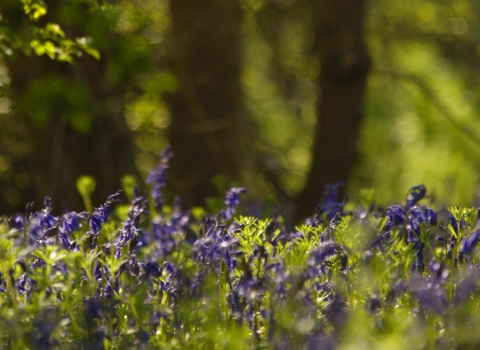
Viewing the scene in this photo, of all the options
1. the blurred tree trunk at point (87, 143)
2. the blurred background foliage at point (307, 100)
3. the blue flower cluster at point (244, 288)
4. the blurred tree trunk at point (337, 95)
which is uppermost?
the blurred background foliage at point (307, 100)

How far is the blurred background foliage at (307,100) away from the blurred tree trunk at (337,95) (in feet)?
1.58

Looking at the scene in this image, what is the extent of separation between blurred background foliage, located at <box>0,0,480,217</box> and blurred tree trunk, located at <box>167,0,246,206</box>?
0.56 ft

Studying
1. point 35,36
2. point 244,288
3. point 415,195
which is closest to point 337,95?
point 415,195

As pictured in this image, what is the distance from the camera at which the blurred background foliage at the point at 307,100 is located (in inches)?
264

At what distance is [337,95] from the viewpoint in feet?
20.7

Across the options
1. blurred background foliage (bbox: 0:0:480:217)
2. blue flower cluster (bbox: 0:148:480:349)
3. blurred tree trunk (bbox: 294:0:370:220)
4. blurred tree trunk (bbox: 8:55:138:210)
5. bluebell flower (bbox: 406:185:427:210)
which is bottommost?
blue flower cluster (bbox: 0:148:480:349)

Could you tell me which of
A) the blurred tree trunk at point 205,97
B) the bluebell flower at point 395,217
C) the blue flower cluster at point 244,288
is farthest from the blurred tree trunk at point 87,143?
the bluebell flower at point 395,217

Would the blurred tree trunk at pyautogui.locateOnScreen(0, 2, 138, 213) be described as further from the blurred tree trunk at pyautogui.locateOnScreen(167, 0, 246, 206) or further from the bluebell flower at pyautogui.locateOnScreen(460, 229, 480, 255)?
the bluebell flower at pyautogui.locateOnScreen(460, 229, 480, 255)

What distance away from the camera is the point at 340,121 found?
6.39 meters

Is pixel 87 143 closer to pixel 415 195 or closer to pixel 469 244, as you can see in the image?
pixel 415 195

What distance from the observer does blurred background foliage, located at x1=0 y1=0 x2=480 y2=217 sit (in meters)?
6.70

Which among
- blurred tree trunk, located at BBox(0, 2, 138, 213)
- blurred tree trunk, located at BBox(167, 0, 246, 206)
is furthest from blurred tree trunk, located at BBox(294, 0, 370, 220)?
blurred tree trunk, located at BBox(0, 2, 138, 213)

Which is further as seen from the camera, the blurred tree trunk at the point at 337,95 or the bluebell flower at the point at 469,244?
the blurred tree trunk at the point at 337,95

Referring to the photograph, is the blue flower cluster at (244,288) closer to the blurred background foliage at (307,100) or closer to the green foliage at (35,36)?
the green foliage at (35,36)
